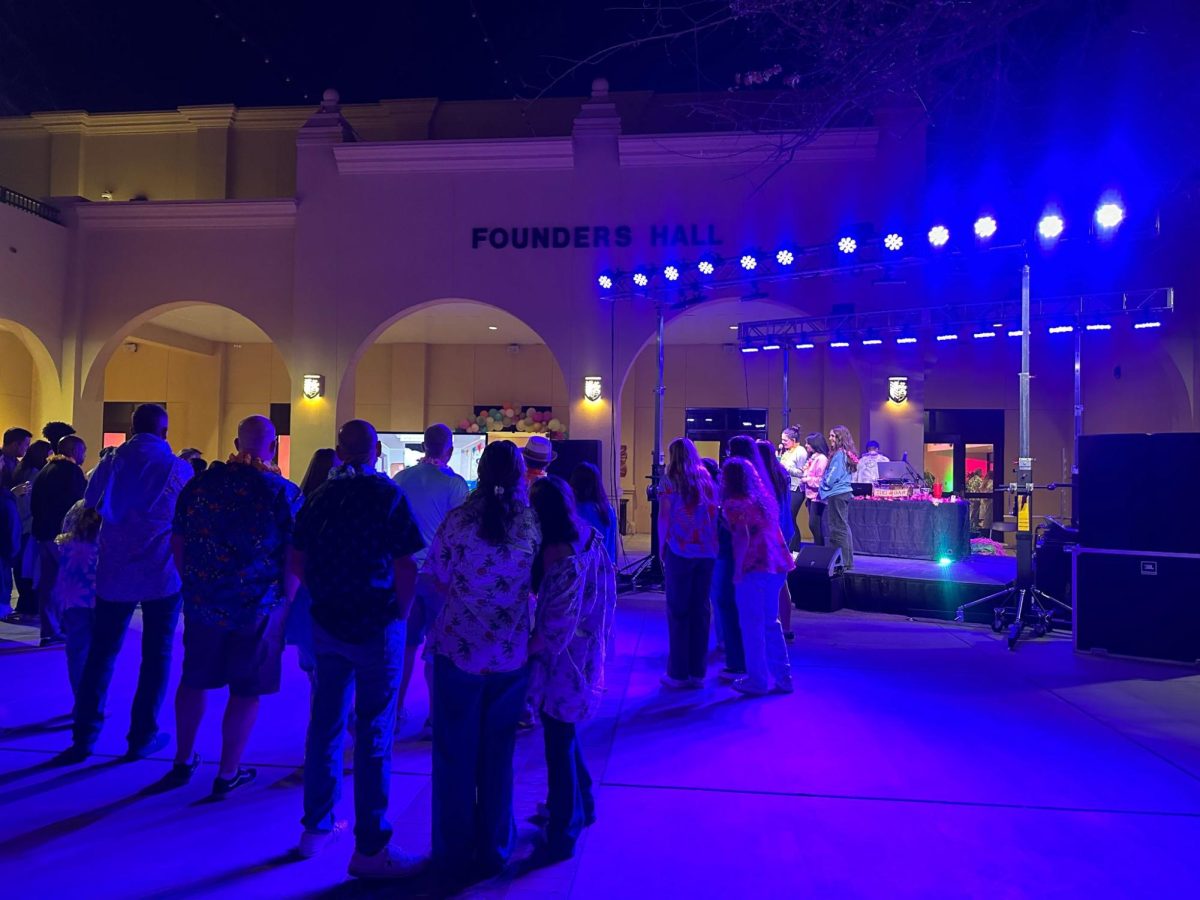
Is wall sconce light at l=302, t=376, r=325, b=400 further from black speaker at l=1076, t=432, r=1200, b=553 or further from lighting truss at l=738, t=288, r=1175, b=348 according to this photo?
black speaker at l=1076, t=432, r=1200, b=553

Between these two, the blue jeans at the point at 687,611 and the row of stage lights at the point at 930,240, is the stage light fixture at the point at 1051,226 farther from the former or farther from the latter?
the blue jeans at the point at 687,611

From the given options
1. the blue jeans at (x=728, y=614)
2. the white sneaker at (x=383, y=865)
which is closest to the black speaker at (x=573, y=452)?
the blue jeans at (x=728, y=614)

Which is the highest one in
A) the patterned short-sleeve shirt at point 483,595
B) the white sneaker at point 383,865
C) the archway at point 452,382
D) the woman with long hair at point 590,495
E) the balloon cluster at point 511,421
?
the archway at point 452,382

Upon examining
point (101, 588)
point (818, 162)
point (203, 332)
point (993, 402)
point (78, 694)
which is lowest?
point (78, 694)

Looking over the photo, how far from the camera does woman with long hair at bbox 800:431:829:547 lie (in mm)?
9570

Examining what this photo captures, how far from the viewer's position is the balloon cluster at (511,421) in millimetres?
15992

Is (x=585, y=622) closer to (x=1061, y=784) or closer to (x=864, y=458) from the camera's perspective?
(x=1061, y=784)

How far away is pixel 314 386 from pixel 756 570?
29.8 feet

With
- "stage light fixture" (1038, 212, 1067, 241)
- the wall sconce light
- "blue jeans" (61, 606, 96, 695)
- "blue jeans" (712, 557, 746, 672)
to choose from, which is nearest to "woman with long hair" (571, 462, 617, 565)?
"blue jeans" (712, 557, 746, 672)

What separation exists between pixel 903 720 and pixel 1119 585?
9.36 ft

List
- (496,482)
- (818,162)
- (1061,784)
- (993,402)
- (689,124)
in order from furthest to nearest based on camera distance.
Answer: (993,402)
(689,124)
(818,162)
(1061,784)
(496,482)

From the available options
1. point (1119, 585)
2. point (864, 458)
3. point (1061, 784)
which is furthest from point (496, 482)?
point (864, 458)

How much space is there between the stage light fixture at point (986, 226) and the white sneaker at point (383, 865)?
8.23 m

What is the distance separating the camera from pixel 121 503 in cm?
378
